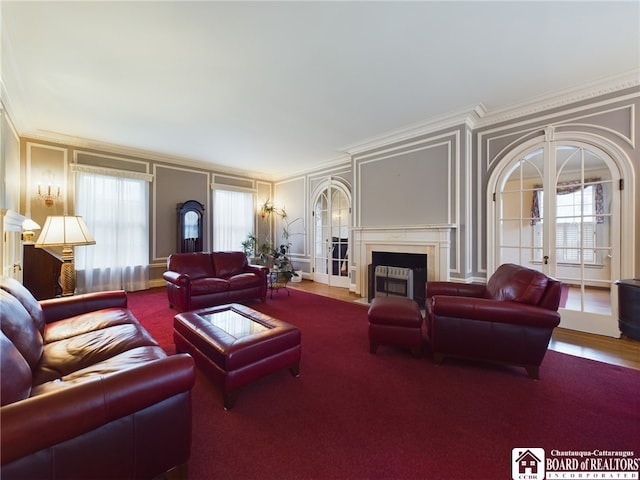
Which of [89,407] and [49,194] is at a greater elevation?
[49,194]

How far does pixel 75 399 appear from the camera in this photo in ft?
3.09

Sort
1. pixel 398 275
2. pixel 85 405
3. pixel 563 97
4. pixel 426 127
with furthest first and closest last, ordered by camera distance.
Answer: pixel 398 275
pixel 426 127
pixel 563 97
pixel 85 405

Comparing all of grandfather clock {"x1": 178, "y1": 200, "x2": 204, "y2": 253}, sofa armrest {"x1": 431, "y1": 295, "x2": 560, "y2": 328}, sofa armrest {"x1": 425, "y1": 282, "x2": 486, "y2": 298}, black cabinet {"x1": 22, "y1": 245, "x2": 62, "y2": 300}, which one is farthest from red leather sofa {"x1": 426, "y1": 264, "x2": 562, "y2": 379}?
grandfather clock {"x1": 178, "y1": 200, "x2": 204, "y2": 253}

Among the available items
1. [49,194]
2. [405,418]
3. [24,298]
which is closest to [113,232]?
[49,194]

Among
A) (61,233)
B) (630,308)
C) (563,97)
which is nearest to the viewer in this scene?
(630,308)

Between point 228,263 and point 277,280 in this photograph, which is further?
point 277,280

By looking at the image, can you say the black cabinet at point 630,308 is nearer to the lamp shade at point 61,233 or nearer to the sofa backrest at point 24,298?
the sofa backrest at point 24,298

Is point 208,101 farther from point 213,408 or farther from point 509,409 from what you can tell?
point 509,409

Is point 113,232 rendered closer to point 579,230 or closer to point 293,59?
point 293,59

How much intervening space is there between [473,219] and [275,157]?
3886mm

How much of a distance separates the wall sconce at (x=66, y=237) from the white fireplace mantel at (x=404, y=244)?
3723 millimetres

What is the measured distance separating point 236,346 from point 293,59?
255 centimetres

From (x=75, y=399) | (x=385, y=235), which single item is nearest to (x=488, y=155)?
(x=385, y=235)

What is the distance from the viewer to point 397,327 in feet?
8.12
